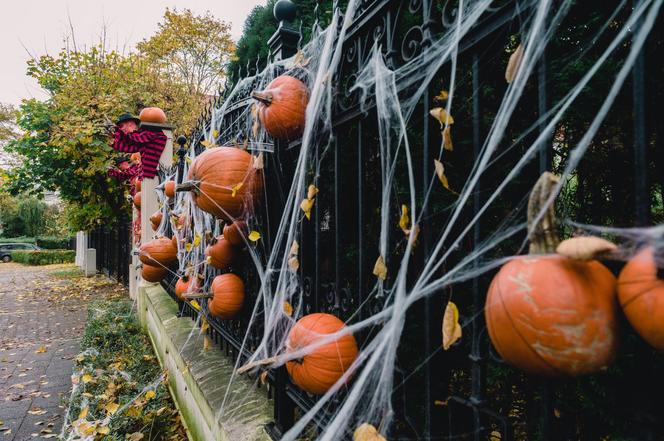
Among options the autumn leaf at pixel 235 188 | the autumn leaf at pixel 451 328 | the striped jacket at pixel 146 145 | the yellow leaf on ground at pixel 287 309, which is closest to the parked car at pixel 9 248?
the striped jacket at pixel 146 145

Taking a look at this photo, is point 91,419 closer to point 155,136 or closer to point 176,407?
point 176,407

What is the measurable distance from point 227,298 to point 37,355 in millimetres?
5343

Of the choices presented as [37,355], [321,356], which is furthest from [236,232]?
[37,355]

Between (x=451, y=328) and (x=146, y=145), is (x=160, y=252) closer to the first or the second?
(x=146, y=145)

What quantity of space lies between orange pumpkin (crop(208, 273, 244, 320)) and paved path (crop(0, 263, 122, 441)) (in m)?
2.43

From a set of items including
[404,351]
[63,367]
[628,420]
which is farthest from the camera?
[63,367]

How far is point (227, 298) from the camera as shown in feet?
8.79

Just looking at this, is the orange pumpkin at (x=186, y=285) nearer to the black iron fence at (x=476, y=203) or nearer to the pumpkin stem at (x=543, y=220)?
the black iron fence at (x=476, y=203)

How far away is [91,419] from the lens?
3.21 metres

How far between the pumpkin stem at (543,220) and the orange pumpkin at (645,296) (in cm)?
14

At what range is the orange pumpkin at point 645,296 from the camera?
627mm

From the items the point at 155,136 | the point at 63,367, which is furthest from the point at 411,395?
the point at 155,136

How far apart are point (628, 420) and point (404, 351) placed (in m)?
1.03

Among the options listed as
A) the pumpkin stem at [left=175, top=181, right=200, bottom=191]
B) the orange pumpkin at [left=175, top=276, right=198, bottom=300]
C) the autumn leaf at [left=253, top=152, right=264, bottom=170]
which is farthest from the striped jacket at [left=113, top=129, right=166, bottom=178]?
the autumn leaf at [left=253, top=152, right=264, bottom=170]
